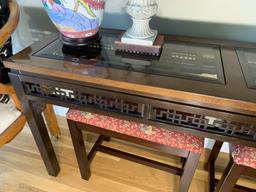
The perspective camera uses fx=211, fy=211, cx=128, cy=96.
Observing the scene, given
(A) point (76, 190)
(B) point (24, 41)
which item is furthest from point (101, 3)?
(A) point (76, 190)

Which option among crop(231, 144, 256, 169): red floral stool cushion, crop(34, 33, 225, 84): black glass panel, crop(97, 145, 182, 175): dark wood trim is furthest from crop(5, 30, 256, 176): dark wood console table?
crop(97, 145, 182, 175): dark wood trim

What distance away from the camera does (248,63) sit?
749 mm

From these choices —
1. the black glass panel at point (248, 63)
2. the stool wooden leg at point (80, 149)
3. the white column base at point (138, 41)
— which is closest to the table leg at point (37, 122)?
the stool wooden leg at point (80, 149)

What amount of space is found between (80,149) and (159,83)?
0.61 meters

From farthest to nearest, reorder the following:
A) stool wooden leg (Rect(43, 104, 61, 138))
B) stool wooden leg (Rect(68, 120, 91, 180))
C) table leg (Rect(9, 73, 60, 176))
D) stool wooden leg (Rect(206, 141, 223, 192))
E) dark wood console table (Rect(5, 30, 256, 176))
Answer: stool wooden leg (Rect(43, 104, 61, 138)) < stool wooden leg (Rect(206, 141, 223, 192)) < stool wooden leg (Rect(68, 120, 91, 180)) < table leg (Rect(9, 73, 60, 176)) < dark wood console table (Rect(5, 30, 256, 176))

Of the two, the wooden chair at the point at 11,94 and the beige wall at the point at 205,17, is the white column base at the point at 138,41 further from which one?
the wooden chair at the point at 11,94

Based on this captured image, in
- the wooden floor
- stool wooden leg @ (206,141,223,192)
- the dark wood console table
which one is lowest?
the wooden floor

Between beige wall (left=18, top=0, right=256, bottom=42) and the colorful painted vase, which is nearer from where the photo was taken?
the colorful painted vase

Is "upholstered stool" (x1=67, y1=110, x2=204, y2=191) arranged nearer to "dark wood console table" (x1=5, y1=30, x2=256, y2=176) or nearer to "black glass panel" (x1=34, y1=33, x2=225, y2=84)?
"dark wood console table" (x1=5, y1=30, x2=256, y2=176)

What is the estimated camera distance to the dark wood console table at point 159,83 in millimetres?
620

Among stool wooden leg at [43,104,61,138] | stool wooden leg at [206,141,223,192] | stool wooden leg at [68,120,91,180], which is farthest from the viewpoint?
stool wooden leg at [43,104,61,138]

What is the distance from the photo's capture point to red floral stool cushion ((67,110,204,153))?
32.6 inches

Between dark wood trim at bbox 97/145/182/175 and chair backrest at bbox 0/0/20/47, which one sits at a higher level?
chair backrest at bbox 0/0/20/47

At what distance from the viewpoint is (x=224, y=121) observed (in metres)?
0.65
